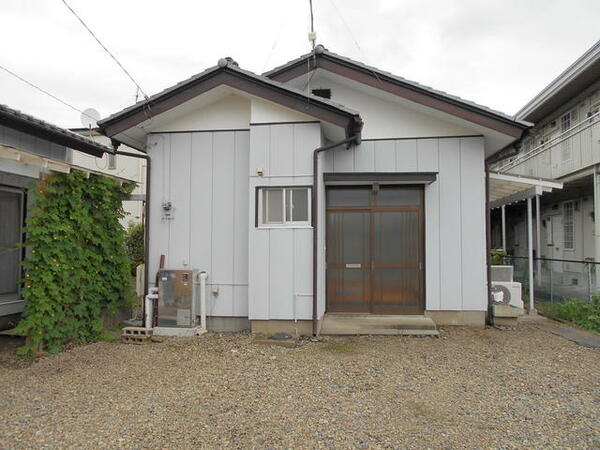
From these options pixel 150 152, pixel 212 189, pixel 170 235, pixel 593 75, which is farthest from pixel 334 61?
pixel 593 75

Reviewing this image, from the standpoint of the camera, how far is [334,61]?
657 cm

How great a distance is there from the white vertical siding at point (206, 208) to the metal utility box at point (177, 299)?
1.23 ft

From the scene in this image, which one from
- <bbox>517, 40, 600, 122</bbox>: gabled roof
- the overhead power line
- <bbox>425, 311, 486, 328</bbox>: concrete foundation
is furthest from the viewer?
<bbox>517, 40, 600, 122</bbox>: gabled roof

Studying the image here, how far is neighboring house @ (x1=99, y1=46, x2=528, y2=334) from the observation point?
5586 mm

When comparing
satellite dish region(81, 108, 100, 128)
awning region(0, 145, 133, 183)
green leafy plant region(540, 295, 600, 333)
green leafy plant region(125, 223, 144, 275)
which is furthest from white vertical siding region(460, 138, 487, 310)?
satellite dish region(81, 108, 100, 128)

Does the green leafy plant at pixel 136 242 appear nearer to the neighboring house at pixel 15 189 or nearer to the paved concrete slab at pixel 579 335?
the neighboring house at pixel 15 189

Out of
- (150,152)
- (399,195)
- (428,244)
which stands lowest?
(428,244)

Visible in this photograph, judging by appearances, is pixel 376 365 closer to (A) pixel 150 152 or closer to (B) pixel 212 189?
(B) pixel 212 189

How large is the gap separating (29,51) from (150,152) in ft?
11.5

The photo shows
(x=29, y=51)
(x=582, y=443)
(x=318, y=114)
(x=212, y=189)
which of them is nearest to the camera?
(x=582, y=443)

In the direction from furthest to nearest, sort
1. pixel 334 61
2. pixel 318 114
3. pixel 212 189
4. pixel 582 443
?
1. pixel 334 61
2. pixel 212 189
3. pixel 318 114
4. pixel 582 443

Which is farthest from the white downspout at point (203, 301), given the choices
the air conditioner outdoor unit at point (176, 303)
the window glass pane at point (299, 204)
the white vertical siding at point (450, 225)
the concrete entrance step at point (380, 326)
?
the white vertical siding at point (450, 225)

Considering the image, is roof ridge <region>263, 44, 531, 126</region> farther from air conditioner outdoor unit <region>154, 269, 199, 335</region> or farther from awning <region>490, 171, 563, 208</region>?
air conditioner outdoor unit <region>154, 269, 199, 335</region>

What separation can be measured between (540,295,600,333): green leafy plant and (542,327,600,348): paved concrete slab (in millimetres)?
392
